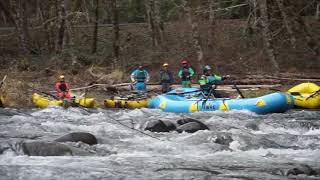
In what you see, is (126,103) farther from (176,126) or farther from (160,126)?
(160,126)

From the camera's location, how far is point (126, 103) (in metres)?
17.3

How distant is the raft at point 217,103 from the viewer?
14789 millimetres

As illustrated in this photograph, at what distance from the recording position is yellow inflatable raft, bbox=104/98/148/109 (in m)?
17.3

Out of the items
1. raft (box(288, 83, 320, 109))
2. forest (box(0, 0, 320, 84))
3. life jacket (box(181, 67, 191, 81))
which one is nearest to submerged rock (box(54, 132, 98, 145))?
raft (box(288, 83, 320, 109))

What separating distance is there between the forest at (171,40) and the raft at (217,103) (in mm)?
6591

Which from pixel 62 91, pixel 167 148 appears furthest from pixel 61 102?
pixel 167 148

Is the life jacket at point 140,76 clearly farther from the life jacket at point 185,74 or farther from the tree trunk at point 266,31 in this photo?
the tree trunk at point 266,31

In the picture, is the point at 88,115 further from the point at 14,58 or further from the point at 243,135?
the point at 14,58

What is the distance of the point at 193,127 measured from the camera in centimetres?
1201

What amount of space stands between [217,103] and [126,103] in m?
3.36

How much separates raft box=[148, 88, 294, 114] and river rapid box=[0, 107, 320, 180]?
25 cm

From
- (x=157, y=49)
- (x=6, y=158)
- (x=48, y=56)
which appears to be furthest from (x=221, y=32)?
(x=6, y=158)

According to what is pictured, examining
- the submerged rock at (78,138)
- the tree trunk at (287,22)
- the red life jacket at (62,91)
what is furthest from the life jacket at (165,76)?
the submerged rock at (78,138)

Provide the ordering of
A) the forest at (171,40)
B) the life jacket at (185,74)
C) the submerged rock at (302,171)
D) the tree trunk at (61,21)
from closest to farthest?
the submerged rock at (302,171), the life jacket at (185,74), the tree trunk at (61,21), the forest at (171,40)
